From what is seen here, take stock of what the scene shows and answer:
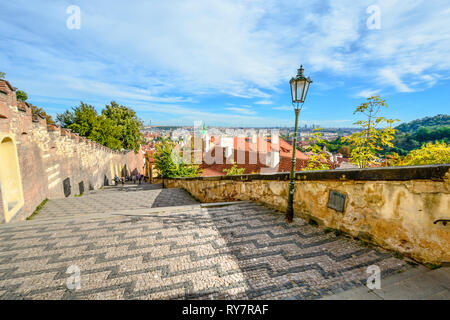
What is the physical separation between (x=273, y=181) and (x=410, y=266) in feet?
8.93

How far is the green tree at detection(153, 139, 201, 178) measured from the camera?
1590 cm

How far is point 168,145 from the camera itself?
54.1 feet

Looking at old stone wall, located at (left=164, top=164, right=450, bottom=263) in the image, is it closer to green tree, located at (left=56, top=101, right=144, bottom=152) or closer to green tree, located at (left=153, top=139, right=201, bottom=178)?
green tree, located at (left=153, top=139, right=201, bottom=178)

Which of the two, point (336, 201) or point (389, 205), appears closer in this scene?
point (389, 205)

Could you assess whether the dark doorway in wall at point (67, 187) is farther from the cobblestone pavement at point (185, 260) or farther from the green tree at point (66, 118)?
the green tree at point (66, 118)

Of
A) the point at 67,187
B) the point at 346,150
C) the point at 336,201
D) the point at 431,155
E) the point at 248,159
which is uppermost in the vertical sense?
the point at 431,155

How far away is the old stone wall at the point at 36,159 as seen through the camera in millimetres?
5320

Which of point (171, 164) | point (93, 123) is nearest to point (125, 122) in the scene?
point (93, 123)

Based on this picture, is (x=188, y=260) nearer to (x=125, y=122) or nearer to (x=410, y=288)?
(x=410, y=288)

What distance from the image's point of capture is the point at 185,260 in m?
2.74

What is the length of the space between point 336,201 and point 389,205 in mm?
757
